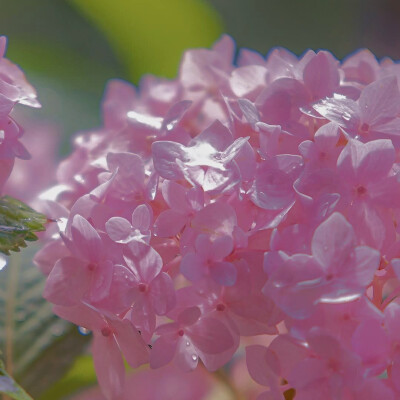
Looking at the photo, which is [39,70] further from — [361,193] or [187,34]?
[361,193]

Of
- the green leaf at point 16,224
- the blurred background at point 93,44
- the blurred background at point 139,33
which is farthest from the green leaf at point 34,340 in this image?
the blurred background at point 139,33

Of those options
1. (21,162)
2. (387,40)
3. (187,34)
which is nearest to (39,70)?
(187,34)

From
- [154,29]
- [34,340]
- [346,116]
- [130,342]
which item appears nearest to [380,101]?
[346,116]

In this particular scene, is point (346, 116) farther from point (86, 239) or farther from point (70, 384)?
point (70, 384)

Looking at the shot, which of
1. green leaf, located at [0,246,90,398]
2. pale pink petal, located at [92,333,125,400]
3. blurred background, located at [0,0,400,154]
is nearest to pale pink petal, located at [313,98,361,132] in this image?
pale pink petal, located at [92,333,125,400]

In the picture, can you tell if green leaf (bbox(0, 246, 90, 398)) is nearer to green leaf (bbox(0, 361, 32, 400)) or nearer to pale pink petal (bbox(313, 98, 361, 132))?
green leaf (bbox(0, 361, 32, 400))
